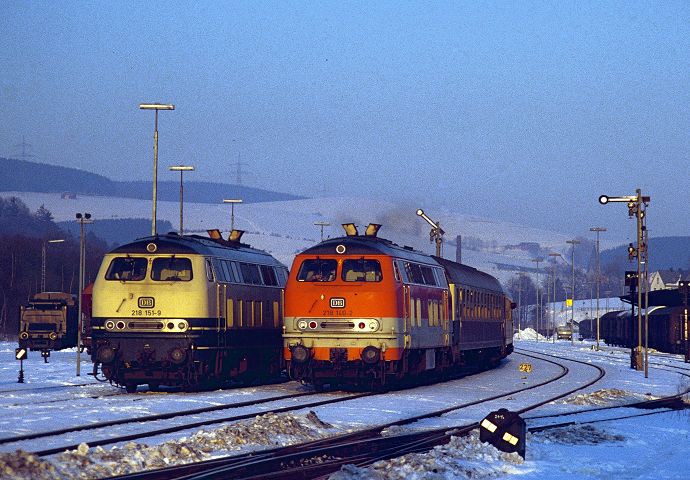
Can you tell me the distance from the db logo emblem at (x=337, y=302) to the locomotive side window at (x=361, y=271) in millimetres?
605

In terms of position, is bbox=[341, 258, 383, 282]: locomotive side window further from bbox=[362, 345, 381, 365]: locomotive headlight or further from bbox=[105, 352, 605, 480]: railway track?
bbox=[105, 352, 605, 480]: railway track

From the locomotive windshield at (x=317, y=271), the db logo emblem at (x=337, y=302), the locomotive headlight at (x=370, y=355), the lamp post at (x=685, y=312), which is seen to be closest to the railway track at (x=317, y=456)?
the locomotive headlight at (x=370, y=355)

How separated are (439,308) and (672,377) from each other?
1459 cm

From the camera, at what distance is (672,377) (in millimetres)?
45969

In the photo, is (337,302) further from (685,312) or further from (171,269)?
(685,312)

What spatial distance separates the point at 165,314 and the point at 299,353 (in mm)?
3599

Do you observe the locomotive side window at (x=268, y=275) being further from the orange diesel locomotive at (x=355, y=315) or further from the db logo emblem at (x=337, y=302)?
the db logo emblem at (x=337, y=302)

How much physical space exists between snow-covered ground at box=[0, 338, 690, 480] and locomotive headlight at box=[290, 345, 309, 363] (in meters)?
1.30

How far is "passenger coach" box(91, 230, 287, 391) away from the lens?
95.1 feet

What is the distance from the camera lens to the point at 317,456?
1716 cm

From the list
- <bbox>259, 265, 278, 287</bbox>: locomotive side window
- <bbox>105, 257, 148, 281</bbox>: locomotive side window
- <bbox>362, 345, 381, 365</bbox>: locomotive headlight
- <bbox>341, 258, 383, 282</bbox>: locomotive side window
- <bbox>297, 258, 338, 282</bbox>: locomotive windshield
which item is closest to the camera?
<bbox>362, 345, 381, 365</bbox>: locomotive headlight

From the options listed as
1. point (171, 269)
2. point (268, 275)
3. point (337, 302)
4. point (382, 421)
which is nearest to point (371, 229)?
point (268, 275)

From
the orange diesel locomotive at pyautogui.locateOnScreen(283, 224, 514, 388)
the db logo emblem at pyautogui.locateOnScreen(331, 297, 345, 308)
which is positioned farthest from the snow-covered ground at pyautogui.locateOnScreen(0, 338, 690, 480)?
the db logo emblem at pyautogui.locateOnScreen(331, 297, 345, 308)

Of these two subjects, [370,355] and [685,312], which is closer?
[370,355]
